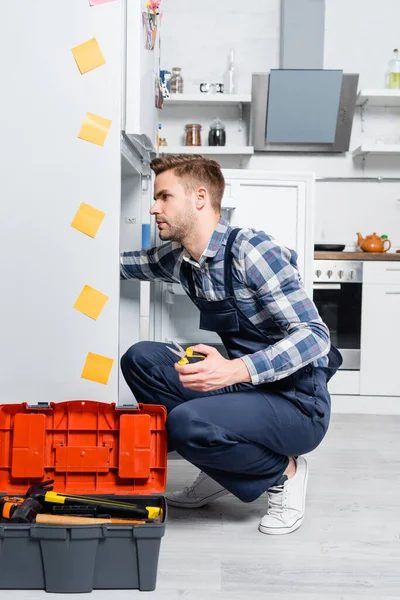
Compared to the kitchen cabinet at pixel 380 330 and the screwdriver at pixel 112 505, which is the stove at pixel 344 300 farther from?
the screwdriver at pixel 112 505

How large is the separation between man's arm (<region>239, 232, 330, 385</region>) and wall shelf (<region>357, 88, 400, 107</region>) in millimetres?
3008

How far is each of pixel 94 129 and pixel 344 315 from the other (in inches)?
99.3

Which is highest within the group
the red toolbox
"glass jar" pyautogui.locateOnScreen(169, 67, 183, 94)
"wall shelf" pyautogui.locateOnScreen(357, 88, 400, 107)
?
"glass jar" pyautogui.locateOnScreen(169, 67, 183, 94)

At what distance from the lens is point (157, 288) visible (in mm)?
3486

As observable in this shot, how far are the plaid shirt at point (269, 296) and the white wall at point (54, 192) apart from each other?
11.2 inches

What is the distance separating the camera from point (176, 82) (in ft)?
16.0

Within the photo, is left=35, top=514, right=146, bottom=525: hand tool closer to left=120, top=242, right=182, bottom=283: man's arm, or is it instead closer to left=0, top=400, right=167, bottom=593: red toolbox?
left=0, top=400, right=167, bottom=593: red toolbox

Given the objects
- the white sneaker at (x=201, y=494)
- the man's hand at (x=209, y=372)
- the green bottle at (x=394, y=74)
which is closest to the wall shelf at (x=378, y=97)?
→ the green bottle at (x=394, y=74)

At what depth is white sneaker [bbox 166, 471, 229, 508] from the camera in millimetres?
2262

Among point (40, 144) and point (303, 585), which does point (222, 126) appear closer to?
point (40, 144)

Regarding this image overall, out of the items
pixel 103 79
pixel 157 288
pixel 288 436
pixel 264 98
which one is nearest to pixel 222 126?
pixel 264 98

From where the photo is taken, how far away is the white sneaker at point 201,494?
7.42 feet

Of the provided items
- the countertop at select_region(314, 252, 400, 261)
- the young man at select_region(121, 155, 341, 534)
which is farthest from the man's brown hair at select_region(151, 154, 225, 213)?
the countertop at select_region(314, 252, 400, 261)

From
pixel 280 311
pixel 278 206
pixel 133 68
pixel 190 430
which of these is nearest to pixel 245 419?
pixel 190 430
